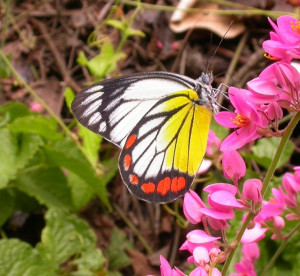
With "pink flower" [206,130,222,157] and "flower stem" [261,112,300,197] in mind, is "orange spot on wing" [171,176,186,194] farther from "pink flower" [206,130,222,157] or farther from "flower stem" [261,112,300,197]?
"pink flower" [206,130,222,157]

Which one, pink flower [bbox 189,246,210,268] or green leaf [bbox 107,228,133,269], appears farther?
green leaf [bbox 107,228,133,269]

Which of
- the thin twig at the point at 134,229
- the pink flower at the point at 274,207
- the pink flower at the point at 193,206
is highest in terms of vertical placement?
the pink flower at the point at 193,206

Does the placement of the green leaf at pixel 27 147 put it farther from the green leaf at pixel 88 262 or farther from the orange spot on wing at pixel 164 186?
the orange spot on wing at pixel 164 186

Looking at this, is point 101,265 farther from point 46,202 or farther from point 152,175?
point 152,175

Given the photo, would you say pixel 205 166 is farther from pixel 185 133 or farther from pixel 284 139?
pixel 284 139

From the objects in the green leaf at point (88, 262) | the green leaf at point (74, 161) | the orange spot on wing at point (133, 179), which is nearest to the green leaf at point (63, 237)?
the green leaf at point (88, 262)

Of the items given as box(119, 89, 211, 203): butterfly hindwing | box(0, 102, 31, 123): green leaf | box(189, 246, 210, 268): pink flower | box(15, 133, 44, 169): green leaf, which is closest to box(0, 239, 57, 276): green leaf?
box(15, 133, 44, 169): green leaf

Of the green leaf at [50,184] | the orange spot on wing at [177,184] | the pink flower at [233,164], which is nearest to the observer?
the pink flower at [233,164]
